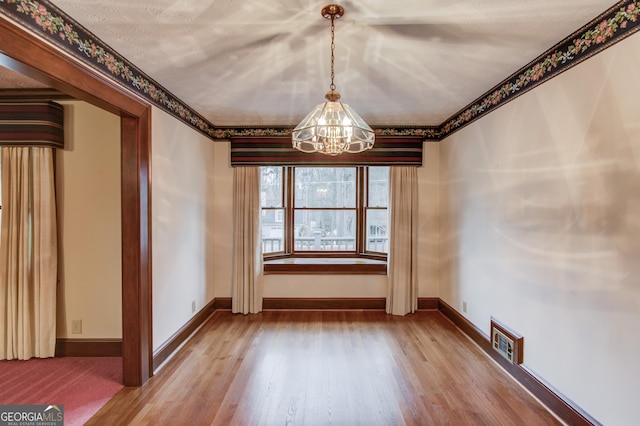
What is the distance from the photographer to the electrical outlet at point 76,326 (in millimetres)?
2807

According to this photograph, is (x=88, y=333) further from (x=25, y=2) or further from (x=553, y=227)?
(x=553, y=227)

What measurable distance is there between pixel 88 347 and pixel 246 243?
1.89 m

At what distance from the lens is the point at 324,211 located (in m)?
4.38

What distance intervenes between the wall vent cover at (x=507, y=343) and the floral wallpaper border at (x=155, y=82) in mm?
1999

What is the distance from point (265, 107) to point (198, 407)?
281cm

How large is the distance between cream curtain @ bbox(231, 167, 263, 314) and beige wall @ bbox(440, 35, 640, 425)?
2.69 metres

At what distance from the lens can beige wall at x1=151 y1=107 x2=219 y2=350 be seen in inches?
105

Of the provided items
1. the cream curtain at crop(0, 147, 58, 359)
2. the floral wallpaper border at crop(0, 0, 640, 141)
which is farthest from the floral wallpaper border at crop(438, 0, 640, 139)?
the cream curtain at crop(0, 147, 58, 359)

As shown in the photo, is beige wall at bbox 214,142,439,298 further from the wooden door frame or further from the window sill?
the wooden door frame

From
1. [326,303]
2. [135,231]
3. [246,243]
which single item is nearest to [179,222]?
[135,231]

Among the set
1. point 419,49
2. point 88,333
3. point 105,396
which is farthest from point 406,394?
point 88,333

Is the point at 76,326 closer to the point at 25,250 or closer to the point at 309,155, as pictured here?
the point at 25,250

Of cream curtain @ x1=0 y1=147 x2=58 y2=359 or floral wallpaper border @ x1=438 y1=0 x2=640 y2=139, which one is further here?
cream curtain @ x1=0 y1=147 x2=58 y2=359

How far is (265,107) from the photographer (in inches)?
127
